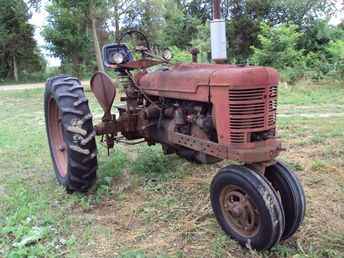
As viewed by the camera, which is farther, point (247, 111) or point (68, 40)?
point (68, 40)

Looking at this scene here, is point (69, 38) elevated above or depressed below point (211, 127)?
above

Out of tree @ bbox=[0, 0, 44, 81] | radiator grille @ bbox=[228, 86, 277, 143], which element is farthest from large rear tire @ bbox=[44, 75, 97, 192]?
→ tree @ bbox=[0, 0, 44, 81]

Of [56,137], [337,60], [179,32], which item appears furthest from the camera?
[179,32]

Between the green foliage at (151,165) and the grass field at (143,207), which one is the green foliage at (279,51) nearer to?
the grass field at (143,207)

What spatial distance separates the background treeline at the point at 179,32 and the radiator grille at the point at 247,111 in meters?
10.6

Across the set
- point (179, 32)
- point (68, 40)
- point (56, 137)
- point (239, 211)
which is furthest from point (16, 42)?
point (239, 211)

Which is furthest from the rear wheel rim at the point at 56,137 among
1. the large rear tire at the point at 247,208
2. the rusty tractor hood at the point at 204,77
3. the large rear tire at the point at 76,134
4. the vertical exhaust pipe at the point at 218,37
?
the vertical exhaust pipe at the point at 218,37

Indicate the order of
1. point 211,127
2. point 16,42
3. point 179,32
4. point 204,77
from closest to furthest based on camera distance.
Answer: point 204,77 < point 211,127 < point 179,32 < point 16,42

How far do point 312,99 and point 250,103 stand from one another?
Result: 290 inches

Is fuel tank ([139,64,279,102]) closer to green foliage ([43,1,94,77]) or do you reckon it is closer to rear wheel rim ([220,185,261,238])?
rear wheel rim ([220,185,261,238])

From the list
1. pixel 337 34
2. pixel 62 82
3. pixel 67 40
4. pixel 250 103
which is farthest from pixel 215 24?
pixel 67 40

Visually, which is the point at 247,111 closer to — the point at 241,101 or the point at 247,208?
the point at 241,101

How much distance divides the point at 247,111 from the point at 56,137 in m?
2.59

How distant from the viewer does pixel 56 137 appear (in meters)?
4.73
